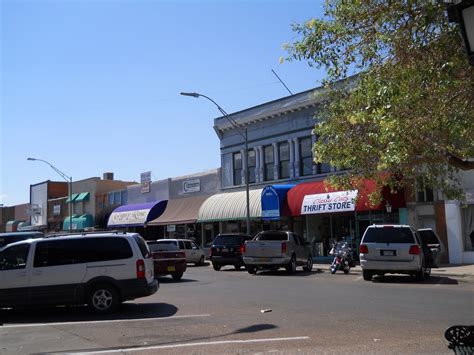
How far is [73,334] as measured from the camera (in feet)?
31.5

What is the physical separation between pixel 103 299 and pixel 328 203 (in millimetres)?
16400

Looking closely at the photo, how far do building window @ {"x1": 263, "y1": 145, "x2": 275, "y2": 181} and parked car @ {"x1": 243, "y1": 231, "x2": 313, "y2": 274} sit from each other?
32.9ft

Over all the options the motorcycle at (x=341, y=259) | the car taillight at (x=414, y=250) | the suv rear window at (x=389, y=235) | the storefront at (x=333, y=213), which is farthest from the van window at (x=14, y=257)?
the storefront at (x=333, y=213)

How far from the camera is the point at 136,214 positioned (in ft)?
140

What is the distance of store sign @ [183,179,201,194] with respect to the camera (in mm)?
39312

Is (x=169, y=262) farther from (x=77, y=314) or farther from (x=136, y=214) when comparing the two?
(x=136, y=214)

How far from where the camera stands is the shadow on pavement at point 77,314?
11.4 meters

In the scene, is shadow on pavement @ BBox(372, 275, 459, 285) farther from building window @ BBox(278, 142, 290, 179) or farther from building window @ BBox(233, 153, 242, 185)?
building window @ BBox(233, 153, 242, 185)

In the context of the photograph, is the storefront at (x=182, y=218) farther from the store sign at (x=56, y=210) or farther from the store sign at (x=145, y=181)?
the store sign at (x=56, y=210)

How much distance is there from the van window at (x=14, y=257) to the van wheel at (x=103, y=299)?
1.68 metres

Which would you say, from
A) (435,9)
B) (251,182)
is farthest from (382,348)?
(251,182)

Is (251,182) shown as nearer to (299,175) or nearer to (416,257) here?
(299,175)

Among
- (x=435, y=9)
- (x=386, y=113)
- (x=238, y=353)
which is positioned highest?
(x=435, y=9)

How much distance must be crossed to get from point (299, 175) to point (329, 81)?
19015 millimetres
